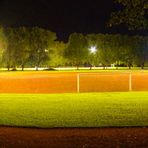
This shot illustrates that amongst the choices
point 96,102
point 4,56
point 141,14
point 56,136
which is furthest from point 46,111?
point 4,56

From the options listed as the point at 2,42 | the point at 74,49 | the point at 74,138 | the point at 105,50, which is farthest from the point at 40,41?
the point at 74,138

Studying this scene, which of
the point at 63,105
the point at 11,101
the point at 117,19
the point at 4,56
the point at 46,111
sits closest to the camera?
the point at 117,19

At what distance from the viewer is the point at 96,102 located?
20.3m

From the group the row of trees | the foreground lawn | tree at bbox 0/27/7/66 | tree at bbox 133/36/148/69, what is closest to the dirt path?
the foreground lawn

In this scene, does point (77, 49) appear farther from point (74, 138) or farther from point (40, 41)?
point (74, 138)

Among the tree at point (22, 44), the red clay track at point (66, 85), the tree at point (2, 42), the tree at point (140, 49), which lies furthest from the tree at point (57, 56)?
the red clay track at point (66, 85)

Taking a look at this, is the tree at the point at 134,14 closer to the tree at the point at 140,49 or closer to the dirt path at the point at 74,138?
the dirt path at the point at 74,138

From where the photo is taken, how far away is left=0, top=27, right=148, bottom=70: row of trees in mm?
105188

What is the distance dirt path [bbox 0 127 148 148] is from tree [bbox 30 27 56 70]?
93.8 meters

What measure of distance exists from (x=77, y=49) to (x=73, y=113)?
315 ft

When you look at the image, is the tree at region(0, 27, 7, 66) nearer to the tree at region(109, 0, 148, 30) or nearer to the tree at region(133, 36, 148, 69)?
the tree at region(133, 36, 148, 69)

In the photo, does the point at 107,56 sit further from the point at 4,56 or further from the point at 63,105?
the point at 63,105

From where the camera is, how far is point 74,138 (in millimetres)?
11266

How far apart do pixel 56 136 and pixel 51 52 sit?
10080 cm
